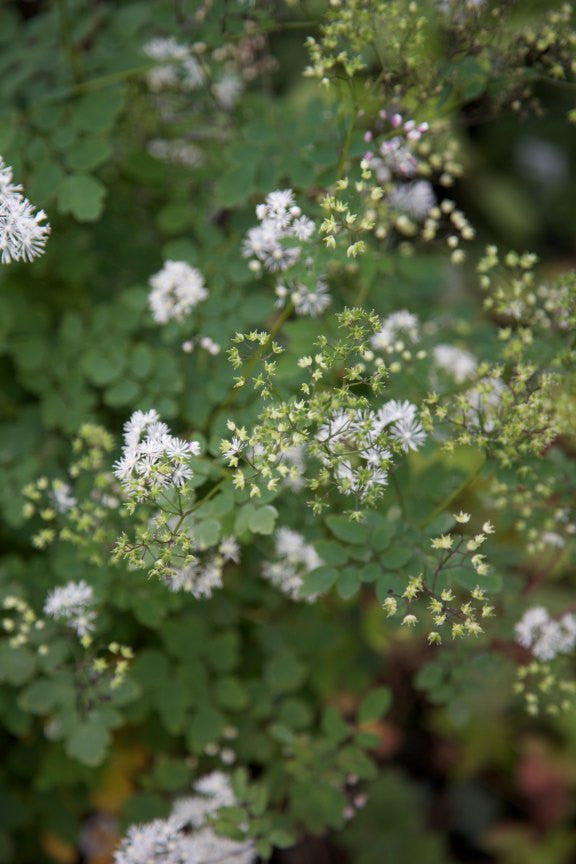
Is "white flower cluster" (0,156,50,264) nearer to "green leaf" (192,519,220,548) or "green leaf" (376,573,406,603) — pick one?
"green leaf" (192,519,220,548)

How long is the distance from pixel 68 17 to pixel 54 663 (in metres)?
1.72

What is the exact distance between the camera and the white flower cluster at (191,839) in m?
1.69

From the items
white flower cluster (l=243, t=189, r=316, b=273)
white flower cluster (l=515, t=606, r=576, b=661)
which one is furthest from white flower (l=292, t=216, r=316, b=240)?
white flower cluster (l=515, t=606, r=576, b=661)

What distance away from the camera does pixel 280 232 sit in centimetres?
169

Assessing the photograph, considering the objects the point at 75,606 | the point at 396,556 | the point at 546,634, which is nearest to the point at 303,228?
the point at 396,556

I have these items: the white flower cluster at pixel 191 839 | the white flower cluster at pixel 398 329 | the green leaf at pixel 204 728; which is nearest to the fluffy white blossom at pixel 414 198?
the white flower cluster at pixel 398 329

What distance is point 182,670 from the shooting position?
2160mm

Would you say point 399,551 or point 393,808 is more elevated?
point 399,551

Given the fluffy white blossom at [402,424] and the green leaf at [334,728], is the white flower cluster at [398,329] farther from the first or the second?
the green leaf at [334,728]

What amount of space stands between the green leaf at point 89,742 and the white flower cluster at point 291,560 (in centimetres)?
51

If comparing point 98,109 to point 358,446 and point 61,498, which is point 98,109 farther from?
point 358,446

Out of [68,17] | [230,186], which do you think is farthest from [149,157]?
[230,186]

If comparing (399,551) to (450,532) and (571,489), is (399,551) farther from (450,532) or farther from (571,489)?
(571,489)

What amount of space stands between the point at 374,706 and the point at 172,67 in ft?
6.27
